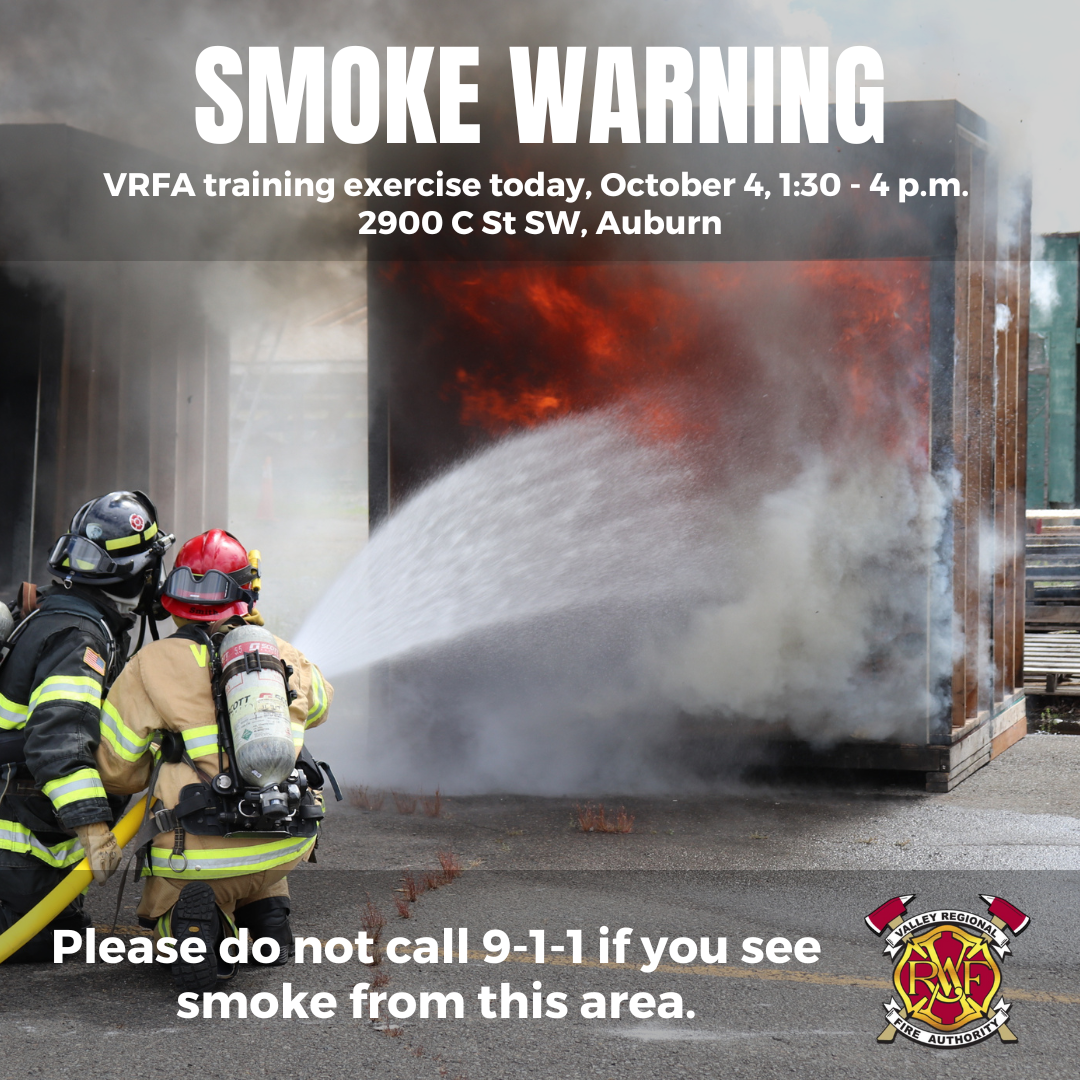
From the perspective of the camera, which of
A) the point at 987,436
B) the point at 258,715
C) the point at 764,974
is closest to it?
the point at 258,715

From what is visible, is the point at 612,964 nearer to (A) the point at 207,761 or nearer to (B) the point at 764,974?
(B) the point at 764,974

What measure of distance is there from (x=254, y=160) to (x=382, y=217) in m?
1.64

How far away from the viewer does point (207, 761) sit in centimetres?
352

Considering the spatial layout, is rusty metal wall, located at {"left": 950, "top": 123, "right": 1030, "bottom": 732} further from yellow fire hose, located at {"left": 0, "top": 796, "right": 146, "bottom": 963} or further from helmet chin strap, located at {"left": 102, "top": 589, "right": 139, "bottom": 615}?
yellow fire hose, located at {"left": 0, "top": 796, "right": 146, "bottom": 963}

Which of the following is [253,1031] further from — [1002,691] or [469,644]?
[1002,691]

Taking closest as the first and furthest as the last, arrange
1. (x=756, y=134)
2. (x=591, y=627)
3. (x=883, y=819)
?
(x=883, y=819) < (x=756, y=134) < (x=591, y=627)

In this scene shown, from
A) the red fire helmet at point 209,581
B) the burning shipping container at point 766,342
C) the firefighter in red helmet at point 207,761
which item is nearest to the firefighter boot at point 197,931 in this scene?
the firefighter in red helmet at point 207,761

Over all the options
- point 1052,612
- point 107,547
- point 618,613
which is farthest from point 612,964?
point 1052,612

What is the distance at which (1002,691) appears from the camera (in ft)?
24.9

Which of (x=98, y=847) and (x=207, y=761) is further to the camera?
(x=207, y=761)

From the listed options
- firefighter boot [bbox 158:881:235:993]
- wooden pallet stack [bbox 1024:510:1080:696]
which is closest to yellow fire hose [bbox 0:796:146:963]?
firefighter boot [bbox 158:881:235:993]

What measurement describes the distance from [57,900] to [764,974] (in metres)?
2.21

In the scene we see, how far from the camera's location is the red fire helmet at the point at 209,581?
3.67 m

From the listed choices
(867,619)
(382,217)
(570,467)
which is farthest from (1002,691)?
(382,217)
